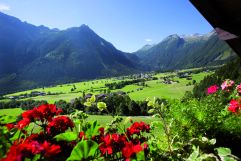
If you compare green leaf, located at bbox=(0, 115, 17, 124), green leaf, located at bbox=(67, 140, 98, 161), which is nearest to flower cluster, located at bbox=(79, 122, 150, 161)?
green leaf, located at bbox=(67, 140, 98, 161)

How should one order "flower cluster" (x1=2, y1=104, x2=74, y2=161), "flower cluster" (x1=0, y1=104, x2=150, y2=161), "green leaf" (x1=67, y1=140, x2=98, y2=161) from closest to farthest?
"green leaf" (x1=67, y1=140, x2=98, y2=161) → "flower cluster" (x1=0, y1=104, x2=150, y2=161) → "flower cluster" (x1=2, y1=104, x2=74, y2=161)

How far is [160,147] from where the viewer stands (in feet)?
12.1

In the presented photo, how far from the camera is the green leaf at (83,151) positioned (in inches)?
100

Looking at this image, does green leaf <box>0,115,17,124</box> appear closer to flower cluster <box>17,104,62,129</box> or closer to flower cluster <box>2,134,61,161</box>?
flower cluster <box>17,104,62,129</box>

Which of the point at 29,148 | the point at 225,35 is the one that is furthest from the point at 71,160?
the point at 225,35

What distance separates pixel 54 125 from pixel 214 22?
211 centimetres

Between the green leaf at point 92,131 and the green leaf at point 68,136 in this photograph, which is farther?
the green leaf at point 92,131

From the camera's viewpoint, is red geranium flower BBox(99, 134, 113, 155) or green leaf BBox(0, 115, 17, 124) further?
green leaf BBox(0, 115, 17, 124)

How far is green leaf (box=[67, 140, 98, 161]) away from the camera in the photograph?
2.55 m

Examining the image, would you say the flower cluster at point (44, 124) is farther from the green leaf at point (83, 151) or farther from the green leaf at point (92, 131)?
the green leaf at point (83, 151)

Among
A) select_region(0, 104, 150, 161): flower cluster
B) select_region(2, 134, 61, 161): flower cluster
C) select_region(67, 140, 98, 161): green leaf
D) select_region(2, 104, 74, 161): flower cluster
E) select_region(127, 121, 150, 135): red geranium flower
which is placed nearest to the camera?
select_region(2, 134, 61, 161): flower cluster

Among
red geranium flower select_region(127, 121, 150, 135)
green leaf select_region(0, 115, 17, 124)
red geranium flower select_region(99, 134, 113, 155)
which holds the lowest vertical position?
red geranium flower select_region(99, 134, 113, 155)

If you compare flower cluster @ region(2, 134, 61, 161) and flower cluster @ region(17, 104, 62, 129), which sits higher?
flower cluster @ region(17, 104, 62, 129)

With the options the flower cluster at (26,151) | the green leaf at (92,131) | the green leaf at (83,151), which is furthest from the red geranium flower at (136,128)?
the flower cluster at (26,151)
